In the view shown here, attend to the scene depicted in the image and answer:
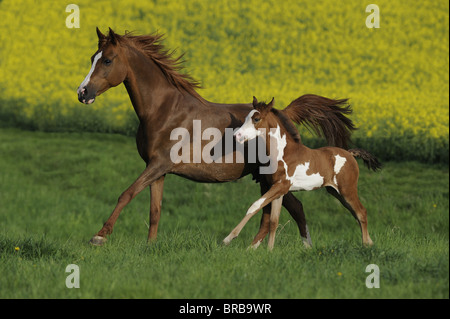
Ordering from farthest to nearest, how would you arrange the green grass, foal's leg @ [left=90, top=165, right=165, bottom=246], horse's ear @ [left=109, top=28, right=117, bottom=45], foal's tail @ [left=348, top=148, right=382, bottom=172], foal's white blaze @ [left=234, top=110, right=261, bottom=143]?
foal's tail @ [left=348, top=148, right=382, bottom=172], horse's ear @ [left=109, top=28, right=117, bottom=45], foal's leg @ [left=90, top=165, right=165, bottom=246], foal's white blaze @ [left=234, top=110, right=261, bottom=143], the green grass

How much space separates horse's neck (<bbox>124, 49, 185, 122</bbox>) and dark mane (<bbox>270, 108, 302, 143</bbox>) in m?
1.20

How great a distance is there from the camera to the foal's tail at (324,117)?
7.68 meters

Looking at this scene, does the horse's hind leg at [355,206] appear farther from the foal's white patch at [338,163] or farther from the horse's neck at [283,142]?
the horse's neck at [283,142]

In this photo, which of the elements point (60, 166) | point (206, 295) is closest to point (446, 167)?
point (60, 166)

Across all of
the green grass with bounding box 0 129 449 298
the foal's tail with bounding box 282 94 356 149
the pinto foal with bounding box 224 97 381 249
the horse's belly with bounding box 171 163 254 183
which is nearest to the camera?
the green grass with bounding box 0 129 449 298

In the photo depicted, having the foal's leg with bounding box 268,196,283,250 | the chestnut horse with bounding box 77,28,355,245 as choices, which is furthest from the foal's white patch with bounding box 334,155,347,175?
the chestnut horse with bounding box 77,28,355,245

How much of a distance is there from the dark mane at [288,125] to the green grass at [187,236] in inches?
42.9

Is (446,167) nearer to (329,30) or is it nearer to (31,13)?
(329,30)

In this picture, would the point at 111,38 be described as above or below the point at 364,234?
above

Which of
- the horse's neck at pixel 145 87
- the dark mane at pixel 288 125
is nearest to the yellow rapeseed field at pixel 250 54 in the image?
the horse's neck at pixel 145 87

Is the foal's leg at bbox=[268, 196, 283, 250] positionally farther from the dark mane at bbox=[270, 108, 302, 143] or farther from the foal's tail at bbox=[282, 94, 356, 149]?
the foal's tail at bbox=[282, 94, 356, 149]

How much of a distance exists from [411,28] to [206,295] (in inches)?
637

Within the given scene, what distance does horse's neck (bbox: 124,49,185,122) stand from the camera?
24.1 feet

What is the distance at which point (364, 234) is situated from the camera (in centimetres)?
703
